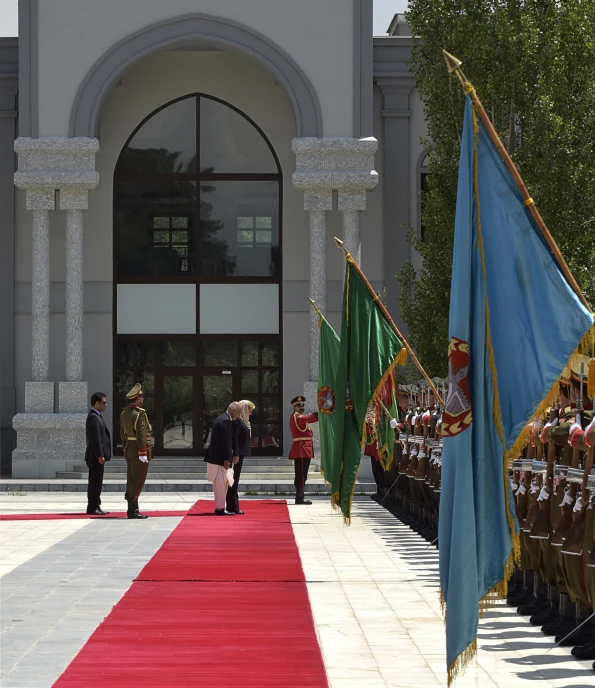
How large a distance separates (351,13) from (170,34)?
13.5 feet

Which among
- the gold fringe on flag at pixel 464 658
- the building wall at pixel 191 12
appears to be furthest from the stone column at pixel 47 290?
the gold fringe on flag at pixel 464 658

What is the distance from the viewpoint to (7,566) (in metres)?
14.1

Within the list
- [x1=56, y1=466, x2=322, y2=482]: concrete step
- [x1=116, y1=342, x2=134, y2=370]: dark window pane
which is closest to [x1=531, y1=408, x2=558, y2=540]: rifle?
[x1=56, y1=466, x2=322, y2=482]: concrete step

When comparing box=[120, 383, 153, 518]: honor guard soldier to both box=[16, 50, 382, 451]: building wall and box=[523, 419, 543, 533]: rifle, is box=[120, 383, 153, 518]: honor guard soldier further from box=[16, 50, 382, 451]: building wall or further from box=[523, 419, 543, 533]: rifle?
box=[16, 50, 382, 451]: building wall

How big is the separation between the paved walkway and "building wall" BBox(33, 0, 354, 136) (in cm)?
1496

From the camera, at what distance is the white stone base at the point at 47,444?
31641 millimetres

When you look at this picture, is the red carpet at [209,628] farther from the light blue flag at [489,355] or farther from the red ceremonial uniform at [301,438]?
the red ceremonial uniform at [301,438]

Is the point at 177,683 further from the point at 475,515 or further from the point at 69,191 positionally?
the point at 69,191

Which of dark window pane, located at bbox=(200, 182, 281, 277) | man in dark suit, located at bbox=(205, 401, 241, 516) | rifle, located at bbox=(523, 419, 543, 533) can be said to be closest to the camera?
rifle, located at bbox=(523, 419, 543, 533)

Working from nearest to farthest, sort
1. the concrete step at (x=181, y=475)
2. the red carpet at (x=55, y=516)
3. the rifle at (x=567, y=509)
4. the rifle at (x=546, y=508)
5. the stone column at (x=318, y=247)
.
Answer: the rifle at (x=567, y=509)
the rifle at (x=546, y=508)
the red carpet at (x=55, y=516)
the concrete step at (x=181, y=475)
the stone column at (x=318, y=247)

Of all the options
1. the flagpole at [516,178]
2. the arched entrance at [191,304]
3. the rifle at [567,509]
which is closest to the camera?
the flagpole at [516,178]

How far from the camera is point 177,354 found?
34844 mm

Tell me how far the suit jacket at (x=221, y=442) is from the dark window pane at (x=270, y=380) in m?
14.2

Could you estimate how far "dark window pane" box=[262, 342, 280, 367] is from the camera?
1377 inches
